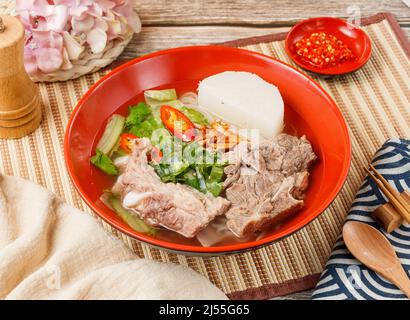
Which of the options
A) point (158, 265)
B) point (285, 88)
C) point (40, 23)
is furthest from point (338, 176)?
point (40, 23)

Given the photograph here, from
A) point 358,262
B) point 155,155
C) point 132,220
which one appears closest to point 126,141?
point 155,155

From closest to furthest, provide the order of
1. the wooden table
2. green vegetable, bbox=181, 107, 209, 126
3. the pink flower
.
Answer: green vegetable, bbox=181, 107, 209, 126
the pink flower
the wooden table

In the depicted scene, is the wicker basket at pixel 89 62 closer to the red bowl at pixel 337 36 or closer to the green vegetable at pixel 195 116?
the green vegetable at pixel 195 116

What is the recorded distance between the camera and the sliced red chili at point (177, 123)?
8.49ft

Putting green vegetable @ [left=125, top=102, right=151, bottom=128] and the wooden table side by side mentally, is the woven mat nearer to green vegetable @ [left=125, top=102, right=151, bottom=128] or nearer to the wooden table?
the wooden table

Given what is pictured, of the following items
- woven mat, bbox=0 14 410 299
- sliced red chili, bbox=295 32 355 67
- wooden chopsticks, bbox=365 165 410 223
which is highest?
sliced red chili, bbox=295 32 355 67

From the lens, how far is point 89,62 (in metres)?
3.02

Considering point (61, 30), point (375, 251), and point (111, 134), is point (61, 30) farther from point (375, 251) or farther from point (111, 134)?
point (375, 251)

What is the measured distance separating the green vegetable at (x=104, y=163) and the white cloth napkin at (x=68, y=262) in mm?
206

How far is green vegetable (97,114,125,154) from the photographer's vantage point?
8.33 feet

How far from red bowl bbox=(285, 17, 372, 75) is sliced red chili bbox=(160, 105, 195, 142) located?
770mm

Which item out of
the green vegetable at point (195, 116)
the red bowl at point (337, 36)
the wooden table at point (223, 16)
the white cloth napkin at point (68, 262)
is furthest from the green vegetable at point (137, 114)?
the red bowl at point (337, 36)

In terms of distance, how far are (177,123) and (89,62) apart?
2.20 ft

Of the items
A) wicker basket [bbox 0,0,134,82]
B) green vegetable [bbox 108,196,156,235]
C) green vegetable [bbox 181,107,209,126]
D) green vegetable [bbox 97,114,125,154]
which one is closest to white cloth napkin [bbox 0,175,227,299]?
green vegetable [bbox 108,196,156,235]
